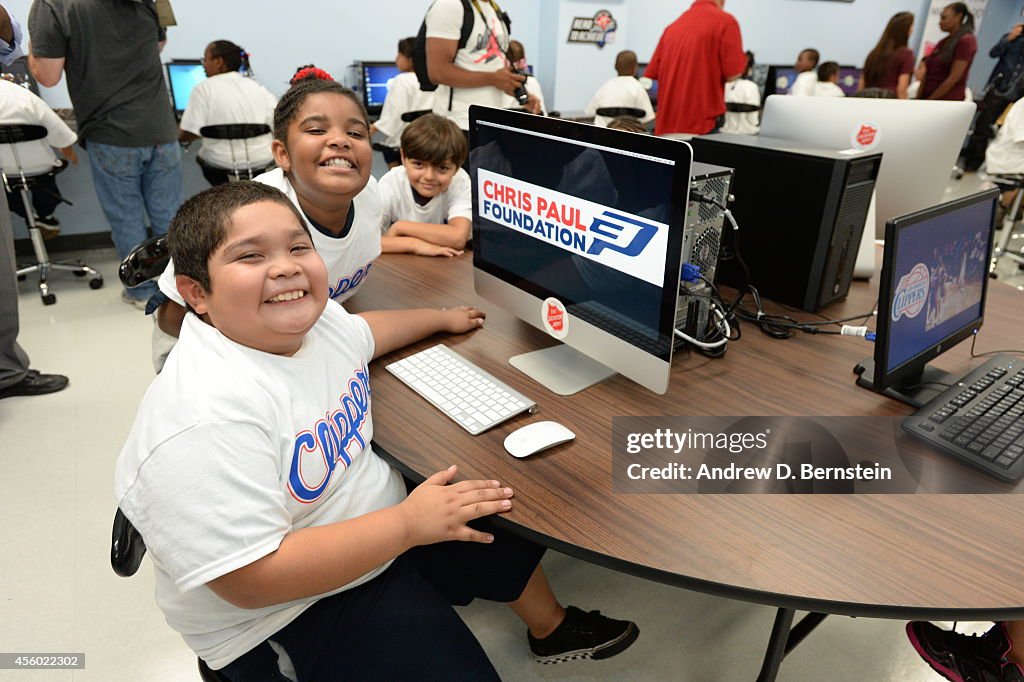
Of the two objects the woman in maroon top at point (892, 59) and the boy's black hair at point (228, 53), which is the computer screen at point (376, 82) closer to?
the boy's black hair at point (228, 53)

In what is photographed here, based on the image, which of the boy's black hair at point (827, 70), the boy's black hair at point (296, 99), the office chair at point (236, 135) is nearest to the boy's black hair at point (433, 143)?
the boy's black hair at point (296, 99)

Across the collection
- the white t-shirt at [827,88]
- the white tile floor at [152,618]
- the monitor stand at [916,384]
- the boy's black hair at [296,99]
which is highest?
the white t-shirt at [827,88]

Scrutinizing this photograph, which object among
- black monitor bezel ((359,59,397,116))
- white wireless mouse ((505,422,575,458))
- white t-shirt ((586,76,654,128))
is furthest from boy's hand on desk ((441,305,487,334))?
white t-shirt ((586,76,654,128))

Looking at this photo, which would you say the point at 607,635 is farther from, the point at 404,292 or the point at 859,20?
the point at 859,20

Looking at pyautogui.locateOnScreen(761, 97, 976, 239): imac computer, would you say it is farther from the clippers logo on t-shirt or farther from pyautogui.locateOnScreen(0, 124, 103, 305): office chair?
pyautogui.locateOnScreen(0, 124, 103, 305): office chair

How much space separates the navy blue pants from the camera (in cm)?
90

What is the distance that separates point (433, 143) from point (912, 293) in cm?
144

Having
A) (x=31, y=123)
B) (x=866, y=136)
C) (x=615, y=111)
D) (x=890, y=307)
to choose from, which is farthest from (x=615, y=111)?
(x=890, y=307)

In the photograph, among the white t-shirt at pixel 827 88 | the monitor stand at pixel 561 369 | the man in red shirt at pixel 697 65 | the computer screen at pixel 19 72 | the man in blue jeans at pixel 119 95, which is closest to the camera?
the monitor stand at pixel 561 369

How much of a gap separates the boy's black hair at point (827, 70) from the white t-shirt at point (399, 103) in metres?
4.06

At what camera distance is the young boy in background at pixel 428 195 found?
1895mm

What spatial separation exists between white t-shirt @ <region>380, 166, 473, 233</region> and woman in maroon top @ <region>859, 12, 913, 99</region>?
429cm

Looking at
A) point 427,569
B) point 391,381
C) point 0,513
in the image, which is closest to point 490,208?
point 391,381

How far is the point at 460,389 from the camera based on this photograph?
1.10 m
